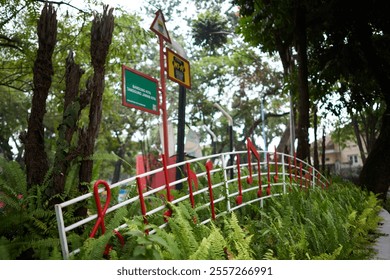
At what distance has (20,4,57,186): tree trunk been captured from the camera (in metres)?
3.92

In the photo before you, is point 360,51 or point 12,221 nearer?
point 12,221

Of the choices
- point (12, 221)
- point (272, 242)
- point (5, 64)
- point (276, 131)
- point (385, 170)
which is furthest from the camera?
point (276, 131)

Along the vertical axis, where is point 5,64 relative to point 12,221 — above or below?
above

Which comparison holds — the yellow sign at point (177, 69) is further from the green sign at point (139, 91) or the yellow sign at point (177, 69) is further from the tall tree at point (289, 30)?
the tall tree at point (289, 30)

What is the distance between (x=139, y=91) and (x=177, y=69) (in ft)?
4.68

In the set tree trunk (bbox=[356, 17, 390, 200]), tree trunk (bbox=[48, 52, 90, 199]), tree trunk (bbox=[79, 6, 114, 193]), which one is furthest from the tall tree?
tree trunk (bbox=[48, 52, 90, 199])

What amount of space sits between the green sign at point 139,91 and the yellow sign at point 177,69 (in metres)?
0.72

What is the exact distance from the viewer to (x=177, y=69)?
6.44 m

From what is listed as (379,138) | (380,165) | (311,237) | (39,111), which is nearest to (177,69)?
(39,111)
